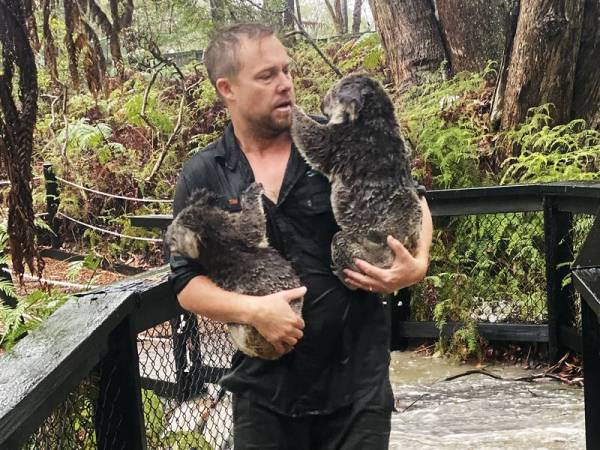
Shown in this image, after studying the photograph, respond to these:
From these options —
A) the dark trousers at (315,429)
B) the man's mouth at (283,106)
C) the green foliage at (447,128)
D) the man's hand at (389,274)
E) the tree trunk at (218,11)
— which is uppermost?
the tree trunk at (218,11)

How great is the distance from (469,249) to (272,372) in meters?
4.40

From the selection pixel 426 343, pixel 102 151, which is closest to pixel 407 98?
pixel 426 343

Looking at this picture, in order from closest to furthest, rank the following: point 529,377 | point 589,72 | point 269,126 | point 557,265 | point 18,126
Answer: point 269,126, point 18,126, point 529,377, point 557,265, point 589,72

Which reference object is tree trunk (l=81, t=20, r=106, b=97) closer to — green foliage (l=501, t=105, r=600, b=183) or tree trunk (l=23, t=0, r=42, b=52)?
tree trunk (l=23, t=0, r=42, b=52)

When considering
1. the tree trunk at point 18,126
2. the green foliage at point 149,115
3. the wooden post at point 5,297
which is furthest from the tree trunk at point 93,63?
the green foliage at point 149,115

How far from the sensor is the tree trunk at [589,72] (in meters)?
7.15

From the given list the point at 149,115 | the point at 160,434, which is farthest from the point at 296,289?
the point at 149,115

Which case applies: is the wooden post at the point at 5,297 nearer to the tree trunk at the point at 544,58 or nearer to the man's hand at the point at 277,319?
the man's hand at the point at 277,319

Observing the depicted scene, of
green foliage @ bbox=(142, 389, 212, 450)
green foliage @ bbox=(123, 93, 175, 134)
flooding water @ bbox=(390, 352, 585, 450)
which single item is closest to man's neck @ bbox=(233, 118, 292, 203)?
green foliage @ bbox=(142, 389, 212, 450)

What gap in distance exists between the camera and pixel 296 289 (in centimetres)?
225

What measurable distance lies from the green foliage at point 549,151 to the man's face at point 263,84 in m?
4.57

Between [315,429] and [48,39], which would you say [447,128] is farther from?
[315,429]

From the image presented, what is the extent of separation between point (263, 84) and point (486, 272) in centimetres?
451

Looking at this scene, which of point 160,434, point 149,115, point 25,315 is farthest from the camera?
point 149,115
